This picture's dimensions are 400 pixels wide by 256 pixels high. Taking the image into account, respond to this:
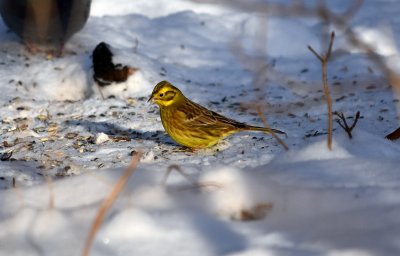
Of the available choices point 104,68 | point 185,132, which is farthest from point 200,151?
point 104,68

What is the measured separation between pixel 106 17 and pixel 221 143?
3.19 m

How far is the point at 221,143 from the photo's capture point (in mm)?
4812

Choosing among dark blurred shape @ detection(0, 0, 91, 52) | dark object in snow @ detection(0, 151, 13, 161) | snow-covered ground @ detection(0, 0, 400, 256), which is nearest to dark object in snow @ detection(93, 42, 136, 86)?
snow-covered ground @ detection(0, 0, 400, 256)

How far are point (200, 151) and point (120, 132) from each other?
680 millimetres

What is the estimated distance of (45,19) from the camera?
6.33m

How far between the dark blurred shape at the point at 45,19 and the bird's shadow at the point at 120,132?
1.39m

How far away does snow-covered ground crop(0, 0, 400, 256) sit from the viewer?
97.5 inches

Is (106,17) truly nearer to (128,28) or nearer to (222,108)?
(128,28)

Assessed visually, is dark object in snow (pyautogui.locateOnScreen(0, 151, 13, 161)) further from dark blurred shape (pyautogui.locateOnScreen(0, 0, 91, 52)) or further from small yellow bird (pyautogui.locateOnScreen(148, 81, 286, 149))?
dark blurred shape (pyautogui.locateOnScreen(0, 0, 91, 52))

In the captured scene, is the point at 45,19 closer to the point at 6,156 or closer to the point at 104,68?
the point at 104,68

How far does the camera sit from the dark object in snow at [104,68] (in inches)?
232

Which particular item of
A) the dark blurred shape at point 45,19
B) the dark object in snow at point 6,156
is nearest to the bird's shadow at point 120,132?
the dark object in snow at point 6,156

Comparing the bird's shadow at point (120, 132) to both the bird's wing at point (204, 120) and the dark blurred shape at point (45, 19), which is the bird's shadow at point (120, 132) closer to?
the bird's wing at point (204, 120)

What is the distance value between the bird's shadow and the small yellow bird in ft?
0.78
